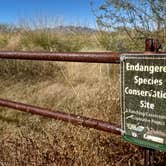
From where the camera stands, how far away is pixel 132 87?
6.55 feet

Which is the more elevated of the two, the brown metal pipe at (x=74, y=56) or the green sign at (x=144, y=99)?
the brown metal pipe at (x=74, y=56)

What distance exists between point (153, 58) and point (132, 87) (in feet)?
0.66

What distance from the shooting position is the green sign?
6.14 feet

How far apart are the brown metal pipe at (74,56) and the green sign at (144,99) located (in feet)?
0.39

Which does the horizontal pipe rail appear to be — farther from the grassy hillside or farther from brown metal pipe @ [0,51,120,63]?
the grassy hillside

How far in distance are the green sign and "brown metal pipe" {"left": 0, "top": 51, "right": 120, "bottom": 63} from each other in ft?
0.39

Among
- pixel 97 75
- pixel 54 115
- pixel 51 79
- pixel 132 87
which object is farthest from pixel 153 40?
pixel 51 79

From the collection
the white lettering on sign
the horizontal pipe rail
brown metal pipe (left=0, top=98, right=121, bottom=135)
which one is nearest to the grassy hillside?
brown metal pipe (left=0, top=98, right=121, bottom=135)

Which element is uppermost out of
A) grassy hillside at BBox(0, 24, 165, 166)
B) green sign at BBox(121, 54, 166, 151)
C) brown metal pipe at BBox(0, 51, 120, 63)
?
brown metal pipe at BBox(0, 51, 120, 63)

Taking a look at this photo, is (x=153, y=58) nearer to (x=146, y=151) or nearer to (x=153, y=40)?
(x=153, y=40)

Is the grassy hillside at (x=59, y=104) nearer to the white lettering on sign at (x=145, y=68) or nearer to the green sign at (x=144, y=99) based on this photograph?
the green sign at (x=144, y=99)

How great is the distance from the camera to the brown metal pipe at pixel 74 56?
213 cm

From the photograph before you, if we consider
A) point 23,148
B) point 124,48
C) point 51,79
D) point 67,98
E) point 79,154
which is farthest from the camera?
point 51,79

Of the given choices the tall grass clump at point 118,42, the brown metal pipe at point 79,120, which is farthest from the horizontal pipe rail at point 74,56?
the tall grass clump at point 118,42
